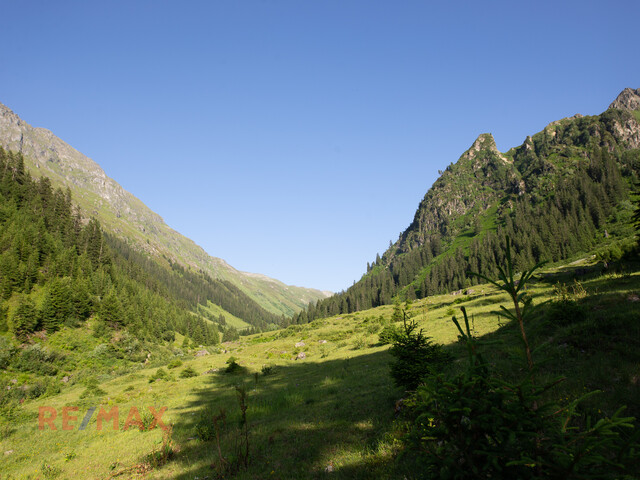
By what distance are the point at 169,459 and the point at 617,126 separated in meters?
279

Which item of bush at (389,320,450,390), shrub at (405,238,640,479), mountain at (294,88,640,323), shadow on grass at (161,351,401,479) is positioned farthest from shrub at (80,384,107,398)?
mountain at (294,88,640,323)

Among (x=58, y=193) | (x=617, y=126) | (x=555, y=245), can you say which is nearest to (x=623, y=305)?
(x=555, y=245)

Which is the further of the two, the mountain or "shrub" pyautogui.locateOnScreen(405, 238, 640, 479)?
the mountain

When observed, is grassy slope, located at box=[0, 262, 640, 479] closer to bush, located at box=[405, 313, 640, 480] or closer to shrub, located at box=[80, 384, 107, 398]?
bush, located at box=[405, 313, 640, 480]

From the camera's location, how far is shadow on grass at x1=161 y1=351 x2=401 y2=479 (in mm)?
7766

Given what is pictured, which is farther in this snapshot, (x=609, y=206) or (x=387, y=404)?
(x=609, y=206)

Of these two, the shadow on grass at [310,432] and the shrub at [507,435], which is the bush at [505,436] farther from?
the shadow on grass at [310,432]

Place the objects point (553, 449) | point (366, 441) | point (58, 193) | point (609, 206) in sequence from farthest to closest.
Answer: point (609, 206), point (58, 193), point (366, 441), point (553, 449)

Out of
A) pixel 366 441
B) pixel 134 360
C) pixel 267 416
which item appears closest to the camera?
pixel 366 441

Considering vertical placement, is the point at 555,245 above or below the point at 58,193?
below

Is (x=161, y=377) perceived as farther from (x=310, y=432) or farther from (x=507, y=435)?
(x=507, y=435)

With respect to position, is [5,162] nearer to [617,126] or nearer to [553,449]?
[553,449]

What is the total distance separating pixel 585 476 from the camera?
2.94 metres

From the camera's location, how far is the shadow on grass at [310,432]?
7.77m
